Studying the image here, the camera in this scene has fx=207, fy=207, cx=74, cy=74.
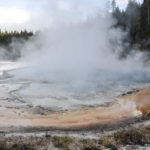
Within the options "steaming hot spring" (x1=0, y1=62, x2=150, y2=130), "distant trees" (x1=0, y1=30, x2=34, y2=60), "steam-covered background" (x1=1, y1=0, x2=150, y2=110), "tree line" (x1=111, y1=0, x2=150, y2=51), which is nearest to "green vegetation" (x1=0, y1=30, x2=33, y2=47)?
"distant trees" (x1=0, y1=30, x2=34, y2=60)

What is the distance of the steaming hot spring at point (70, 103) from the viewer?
660 cm

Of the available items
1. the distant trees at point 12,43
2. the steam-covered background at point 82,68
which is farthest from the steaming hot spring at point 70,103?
the distant trees at point 12,43

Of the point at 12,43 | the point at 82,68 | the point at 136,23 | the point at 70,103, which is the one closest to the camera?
the point at 70,103

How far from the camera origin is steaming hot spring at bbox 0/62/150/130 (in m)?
6.60

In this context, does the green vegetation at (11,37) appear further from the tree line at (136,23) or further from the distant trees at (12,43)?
the tree line at (136,23)

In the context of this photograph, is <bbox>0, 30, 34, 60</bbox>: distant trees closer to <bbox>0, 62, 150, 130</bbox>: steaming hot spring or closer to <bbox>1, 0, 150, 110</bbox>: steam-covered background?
<bbox>1, 0, 150, 110</bbox>: steam-covered background

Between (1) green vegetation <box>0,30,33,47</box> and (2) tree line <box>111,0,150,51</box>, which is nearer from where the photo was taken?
(2) tree line <box>111,0,150,51</box>

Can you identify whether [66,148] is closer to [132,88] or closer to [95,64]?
[132,88]

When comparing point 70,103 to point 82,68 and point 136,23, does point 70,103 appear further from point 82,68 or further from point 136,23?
point 136,23

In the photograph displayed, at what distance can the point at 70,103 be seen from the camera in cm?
809

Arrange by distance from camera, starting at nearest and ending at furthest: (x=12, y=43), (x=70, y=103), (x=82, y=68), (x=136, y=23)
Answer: (x=70, y=103), (x=82, y=68), (x=136, y=23), (x=12, y=43)

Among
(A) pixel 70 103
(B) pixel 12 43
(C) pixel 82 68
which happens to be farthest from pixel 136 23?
(B) pixel 12 43

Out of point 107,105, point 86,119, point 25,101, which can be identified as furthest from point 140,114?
point 25,101

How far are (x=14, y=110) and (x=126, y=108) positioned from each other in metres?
4.09
